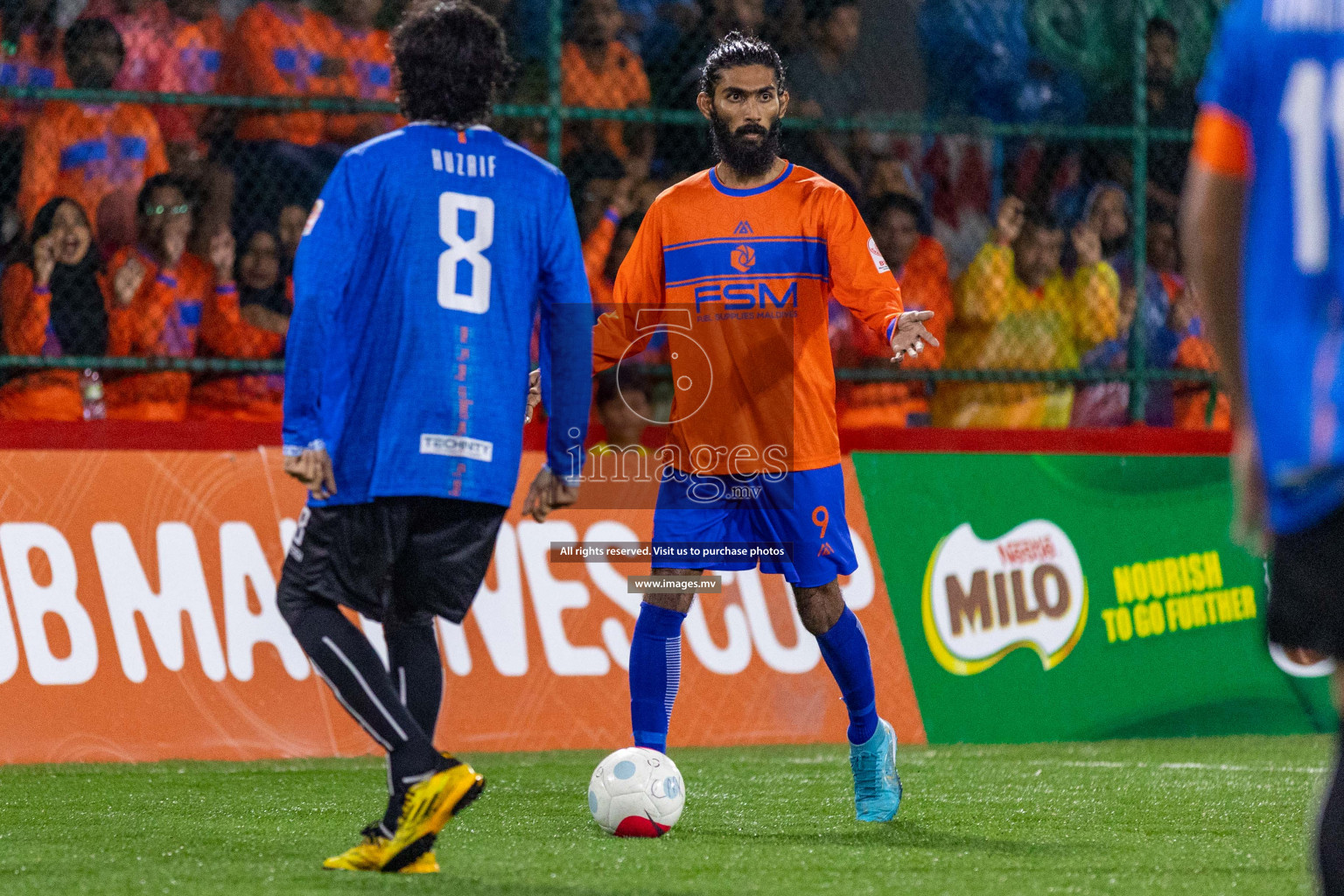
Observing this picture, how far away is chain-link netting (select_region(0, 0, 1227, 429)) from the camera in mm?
6945

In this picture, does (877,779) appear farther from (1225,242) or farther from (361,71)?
(361,71)

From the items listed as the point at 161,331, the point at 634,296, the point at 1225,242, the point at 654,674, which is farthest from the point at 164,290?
the point at 1225,242

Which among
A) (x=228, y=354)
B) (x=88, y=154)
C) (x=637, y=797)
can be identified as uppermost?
(x=88, y=154)

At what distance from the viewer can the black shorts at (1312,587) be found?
2223 mm

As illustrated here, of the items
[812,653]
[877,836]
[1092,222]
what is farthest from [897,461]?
[877,836]

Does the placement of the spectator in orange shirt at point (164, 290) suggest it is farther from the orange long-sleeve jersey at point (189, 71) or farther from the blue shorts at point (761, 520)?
the blue shorts at point (761, 520)

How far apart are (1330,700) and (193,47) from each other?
18.7ft

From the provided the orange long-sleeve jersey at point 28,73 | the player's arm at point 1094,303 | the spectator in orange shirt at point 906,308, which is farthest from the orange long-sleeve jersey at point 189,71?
the player's arm at point 1094,303

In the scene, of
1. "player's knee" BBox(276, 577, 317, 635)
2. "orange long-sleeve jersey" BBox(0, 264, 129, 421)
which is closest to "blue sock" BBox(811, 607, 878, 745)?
"player's knee" BBox(276, 577, 317, 635)

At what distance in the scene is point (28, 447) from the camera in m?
6.51

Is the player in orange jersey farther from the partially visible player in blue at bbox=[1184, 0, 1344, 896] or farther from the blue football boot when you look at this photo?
the partially visible player in blue at bbox=[1184, 0, 1344, 896]

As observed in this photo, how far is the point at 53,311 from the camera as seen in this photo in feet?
22.3

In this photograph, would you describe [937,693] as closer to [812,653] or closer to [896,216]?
[812,653]

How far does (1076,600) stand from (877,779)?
2771mm
